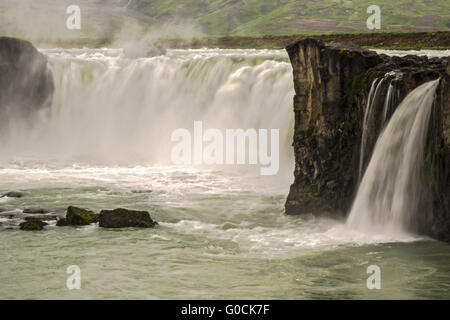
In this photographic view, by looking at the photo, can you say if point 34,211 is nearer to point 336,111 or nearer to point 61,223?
point 61,223

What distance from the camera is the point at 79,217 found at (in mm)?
28031

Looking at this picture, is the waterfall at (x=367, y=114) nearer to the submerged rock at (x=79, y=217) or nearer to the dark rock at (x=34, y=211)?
the submerged rock at (x=79, y=217)

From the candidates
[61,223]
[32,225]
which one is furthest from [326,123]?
[32,225]

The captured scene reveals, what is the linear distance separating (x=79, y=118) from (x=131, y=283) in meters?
39.1

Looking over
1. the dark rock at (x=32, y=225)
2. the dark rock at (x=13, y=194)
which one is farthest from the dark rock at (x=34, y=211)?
the dark rock at (x=13, y=194)

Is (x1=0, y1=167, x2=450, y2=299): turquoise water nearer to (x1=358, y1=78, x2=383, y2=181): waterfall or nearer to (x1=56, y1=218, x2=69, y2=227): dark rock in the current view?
(x1=56, y1=218, x2=69, y2=227): dark rock

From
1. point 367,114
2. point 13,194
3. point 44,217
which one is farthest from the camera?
point 13,194

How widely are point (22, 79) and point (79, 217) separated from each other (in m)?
31.3

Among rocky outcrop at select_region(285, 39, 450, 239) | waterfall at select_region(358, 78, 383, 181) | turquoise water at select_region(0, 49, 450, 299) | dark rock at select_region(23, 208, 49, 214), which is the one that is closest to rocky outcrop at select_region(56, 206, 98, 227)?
turquoise water at select_region(0, 49, 450, 299)

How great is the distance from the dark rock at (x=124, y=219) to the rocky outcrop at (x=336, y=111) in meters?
5.97

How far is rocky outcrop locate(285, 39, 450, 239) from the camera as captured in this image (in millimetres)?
26812

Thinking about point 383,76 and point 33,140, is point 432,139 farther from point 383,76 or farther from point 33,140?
point 33,140

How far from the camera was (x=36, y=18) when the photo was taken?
18450 centimetres
